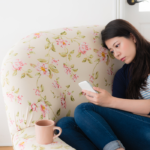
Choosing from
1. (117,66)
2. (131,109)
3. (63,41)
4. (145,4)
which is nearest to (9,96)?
(63,41)

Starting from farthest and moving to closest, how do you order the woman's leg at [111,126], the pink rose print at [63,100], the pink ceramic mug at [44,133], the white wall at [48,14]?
1. the white wall at [48,14]
2. the pink rose print at [63,100]
3. the woman's leg at [111,126]
4. the pink ceramic mug at [44,133]

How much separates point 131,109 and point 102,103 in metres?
0.15

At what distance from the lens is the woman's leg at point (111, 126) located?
0.81 metres

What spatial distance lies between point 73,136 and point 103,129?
0.16 metres

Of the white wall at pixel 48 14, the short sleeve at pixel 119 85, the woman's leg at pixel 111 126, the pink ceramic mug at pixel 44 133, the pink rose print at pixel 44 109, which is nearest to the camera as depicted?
the pink ceramic mug at pixel 44 133

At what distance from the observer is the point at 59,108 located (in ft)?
3.31

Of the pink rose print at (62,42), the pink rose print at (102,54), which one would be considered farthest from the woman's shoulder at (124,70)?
the pink rose print at (62,42)

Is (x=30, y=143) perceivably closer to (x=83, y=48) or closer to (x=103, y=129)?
(x=103, y=129)

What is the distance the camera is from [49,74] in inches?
39.0

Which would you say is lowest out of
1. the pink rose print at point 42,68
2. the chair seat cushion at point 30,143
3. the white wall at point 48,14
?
the chair seat cushion at point 30,143

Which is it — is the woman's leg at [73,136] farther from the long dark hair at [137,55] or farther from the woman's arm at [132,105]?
the long dark hair at [137,55]

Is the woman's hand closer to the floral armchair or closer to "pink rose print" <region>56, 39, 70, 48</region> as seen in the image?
the floral armchair

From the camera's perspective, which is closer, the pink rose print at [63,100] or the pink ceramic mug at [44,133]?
the pink ceramic mug at [44,133]

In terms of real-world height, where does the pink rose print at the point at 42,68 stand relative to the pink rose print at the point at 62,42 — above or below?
below
